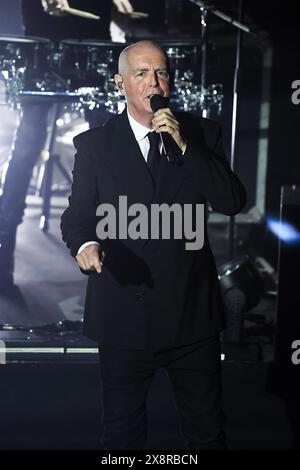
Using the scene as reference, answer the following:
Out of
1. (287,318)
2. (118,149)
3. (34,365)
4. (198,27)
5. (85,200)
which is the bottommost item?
(34,365)

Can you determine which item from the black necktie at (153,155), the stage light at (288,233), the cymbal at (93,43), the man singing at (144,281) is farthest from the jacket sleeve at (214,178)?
the cymbal at (93,43)

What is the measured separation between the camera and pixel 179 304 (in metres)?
2.36

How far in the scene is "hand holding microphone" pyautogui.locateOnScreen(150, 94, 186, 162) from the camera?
6.73 ft

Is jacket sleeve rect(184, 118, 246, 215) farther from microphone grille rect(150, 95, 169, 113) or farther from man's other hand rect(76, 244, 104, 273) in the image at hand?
man's other hand rect(76, 244, 104, 273)

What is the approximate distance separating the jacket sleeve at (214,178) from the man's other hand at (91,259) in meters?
0.37

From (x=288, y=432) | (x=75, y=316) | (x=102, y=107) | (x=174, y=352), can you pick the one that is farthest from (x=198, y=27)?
(x=174, y=352)

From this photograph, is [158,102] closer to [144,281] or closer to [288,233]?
[144,281]

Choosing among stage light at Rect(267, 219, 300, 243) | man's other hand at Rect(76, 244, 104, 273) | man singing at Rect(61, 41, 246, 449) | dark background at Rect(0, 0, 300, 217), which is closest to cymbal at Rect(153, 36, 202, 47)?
dark background at Rect(0, 0, 300, 217)

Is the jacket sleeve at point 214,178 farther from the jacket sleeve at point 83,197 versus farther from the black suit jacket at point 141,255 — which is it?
the jacket sleeve at point 83,197

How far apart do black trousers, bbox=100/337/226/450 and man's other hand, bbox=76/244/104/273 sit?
0.39 m

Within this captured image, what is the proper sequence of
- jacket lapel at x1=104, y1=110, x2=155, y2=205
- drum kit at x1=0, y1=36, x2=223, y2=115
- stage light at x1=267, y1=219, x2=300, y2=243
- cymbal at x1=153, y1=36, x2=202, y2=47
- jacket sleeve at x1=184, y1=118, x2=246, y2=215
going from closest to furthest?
jacket sleeve at x1=184, y1=118, x2=246, y2=215, jacket lapel at x1=104, y1=110, x2=155, y2=205, stage light at x1=267, y1=219, x2=300, y2=243, drum kit at x1=0, y1=36, x2=223, y2=115, cymbal at x1=153, y1=36, x2=202, y2=47

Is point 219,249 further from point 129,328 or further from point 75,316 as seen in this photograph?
point 129,328

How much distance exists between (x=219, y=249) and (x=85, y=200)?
4299mm

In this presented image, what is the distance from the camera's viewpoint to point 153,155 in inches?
92.6
